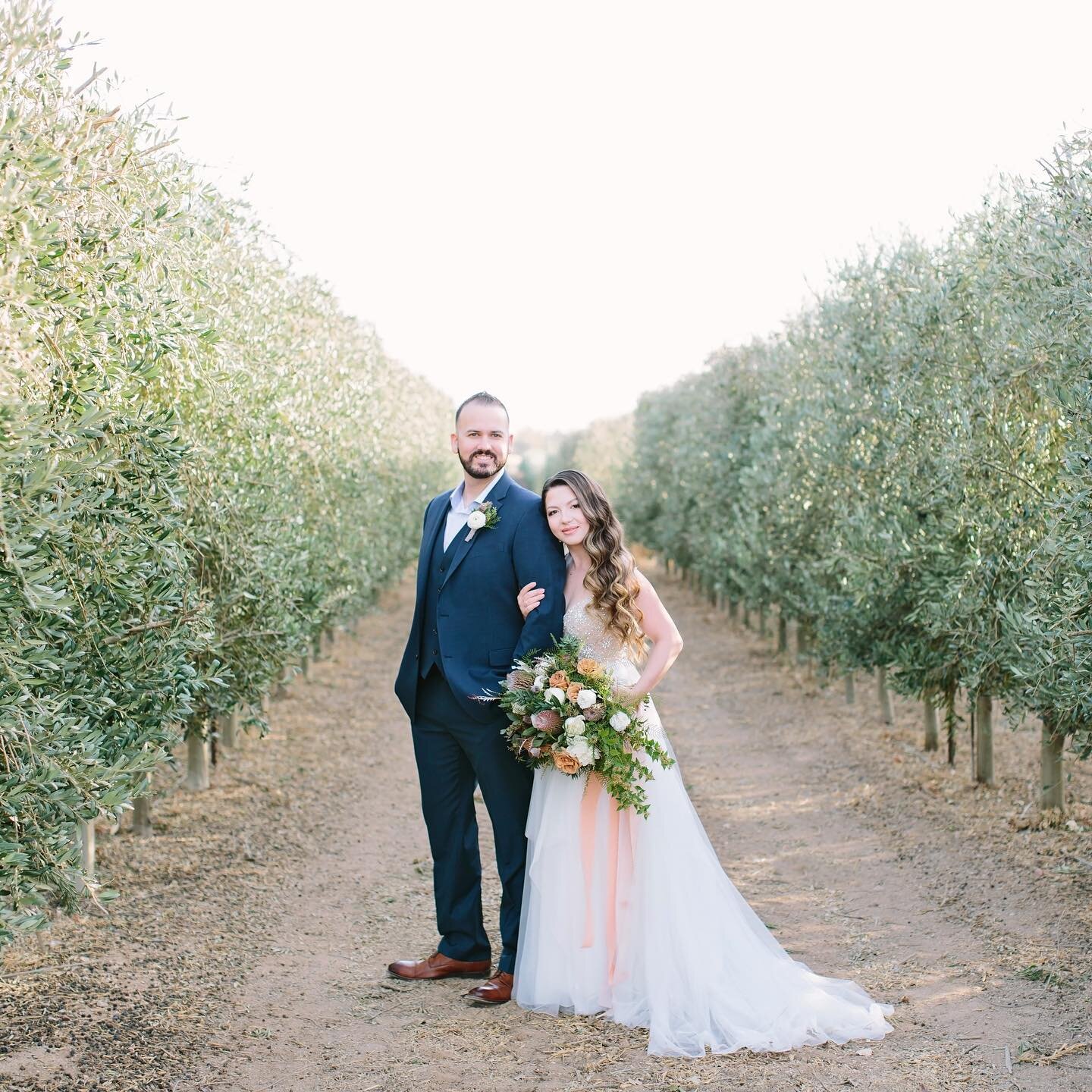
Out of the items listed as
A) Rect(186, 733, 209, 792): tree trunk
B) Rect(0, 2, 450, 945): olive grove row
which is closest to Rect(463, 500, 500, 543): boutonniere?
Rect(0, 2, 450, 945): olive grove row

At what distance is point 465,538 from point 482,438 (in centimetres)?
54

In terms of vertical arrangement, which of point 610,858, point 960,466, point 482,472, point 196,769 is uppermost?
point 960,466

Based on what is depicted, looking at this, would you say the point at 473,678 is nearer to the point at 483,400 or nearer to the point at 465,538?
the point at 465,538

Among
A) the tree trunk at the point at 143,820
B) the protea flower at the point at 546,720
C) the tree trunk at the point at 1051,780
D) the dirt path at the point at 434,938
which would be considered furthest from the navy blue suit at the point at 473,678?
the tree trunk at the point at 1051,780

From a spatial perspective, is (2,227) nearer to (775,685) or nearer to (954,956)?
(954,956)

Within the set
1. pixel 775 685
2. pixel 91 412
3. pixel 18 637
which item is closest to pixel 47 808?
pixel 18 637

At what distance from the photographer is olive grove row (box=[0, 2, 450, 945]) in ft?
14.6

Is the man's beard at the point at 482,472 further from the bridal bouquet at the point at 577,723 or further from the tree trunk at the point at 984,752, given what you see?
the tree trunk at the point at 984,752

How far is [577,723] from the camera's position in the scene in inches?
215

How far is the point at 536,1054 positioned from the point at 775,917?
2758 millimetres

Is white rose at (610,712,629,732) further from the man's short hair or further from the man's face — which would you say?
the man's short hair

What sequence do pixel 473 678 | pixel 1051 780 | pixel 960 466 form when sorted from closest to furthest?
pixel 473 678
pixel 960 466
pixel 1051 780

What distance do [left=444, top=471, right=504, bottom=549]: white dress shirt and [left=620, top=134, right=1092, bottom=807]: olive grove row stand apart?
339 cm

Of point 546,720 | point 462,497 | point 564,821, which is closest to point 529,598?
point 546,720
